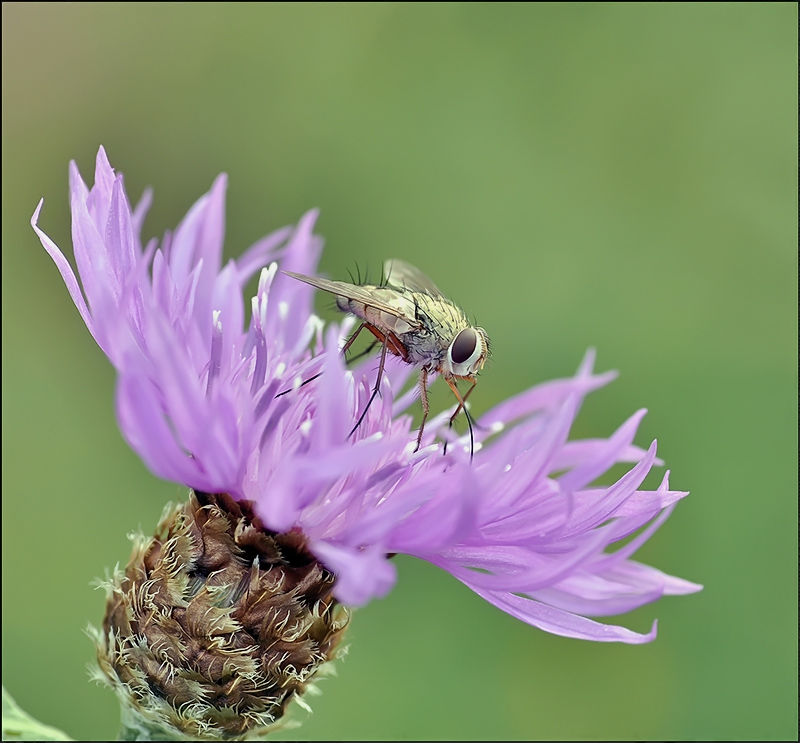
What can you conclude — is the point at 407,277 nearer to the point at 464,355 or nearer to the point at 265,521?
the point at 464,355

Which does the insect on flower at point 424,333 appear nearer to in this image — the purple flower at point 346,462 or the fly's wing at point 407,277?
the purple flower at point 346,462

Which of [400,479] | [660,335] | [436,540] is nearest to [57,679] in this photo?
[400,479]

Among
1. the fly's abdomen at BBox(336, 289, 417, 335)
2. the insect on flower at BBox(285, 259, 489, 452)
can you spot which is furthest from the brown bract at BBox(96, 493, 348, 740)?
the fly's abdomen at BBox(336, 289, 417, 335)

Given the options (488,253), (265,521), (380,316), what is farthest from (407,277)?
(488,253)

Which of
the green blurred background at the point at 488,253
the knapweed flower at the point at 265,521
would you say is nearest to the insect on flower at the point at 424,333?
the knapweed flower at the point at 265,521

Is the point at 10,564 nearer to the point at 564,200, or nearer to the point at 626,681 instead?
the point at 626,681

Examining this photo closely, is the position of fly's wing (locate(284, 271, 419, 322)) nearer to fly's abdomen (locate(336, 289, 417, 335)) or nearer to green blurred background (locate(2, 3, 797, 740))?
fly's abdomen (locate(336, 289, 417, 335))
